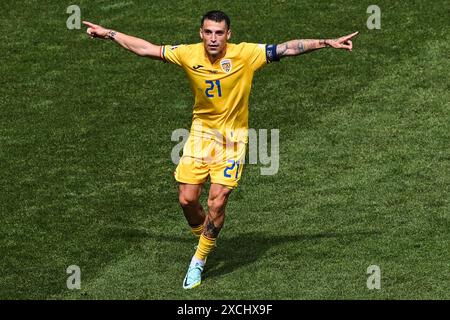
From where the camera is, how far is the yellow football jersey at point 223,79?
16.5 metres

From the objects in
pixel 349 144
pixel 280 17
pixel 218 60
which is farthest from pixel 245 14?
pixel 218 60

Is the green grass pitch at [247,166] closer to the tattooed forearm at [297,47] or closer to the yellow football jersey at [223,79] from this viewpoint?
the yellow football jersey at [223,79]

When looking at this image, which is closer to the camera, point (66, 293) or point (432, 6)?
point (66, 293)

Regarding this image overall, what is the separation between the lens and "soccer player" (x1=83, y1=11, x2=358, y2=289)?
54.2 ft

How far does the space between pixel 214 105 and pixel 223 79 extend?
0.38 m

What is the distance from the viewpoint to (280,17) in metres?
24.4

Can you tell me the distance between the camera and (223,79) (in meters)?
16.5

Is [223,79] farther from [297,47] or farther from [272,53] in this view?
[297,47]

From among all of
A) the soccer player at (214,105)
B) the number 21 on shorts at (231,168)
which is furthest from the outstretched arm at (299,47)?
the number 21 on shorts at (231,168)

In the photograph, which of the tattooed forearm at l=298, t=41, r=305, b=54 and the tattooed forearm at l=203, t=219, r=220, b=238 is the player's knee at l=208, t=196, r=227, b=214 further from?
the tattooed forearm at l=298, t=41, r=305, b=54

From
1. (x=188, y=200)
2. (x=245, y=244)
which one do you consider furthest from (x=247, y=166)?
(x=188, y=200)

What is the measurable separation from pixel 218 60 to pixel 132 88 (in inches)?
254
